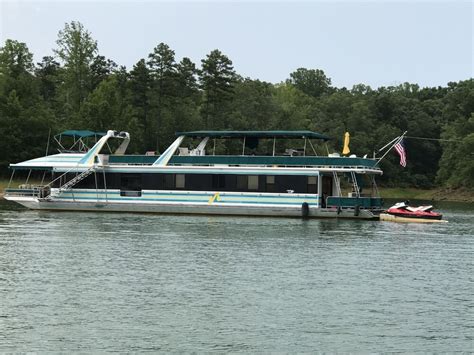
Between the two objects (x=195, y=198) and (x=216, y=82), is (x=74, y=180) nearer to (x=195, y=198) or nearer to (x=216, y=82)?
(x=195, y=198)

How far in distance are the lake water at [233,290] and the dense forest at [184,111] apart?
4357 centimetres

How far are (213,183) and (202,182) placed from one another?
66 centimetres

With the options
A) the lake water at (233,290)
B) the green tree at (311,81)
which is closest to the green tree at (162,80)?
the lake water at (233,290)

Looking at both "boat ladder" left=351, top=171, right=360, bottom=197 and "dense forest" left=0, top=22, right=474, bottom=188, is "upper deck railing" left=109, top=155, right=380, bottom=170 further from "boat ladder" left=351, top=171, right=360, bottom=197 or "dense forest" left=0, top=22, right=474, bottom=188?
"dense forest" left=0, top=22, right=474, bottom=188

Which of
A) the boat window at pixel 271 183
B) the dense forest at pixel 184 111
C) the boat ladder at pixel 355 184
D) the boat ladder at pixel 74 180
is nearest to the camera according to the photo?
the boat ladder at pixel 355 184

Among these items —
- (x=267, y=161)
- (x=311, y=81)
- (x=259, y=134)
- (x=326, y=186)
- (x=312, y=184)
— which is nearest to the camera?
(x=312, y=184)

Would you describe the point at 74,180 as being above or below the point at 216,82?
below

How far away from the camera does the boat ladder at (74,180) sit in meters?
44.4

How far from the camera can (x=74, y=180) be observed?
44500mm

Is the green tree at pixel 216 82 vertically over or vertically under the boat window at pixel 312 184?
over

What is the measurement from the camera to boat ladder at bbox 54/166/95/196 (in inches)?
1747

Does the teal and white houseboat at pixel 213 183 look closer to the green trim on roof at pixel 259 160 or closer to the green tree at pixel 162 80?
the green trim on roof at pixel 259 160

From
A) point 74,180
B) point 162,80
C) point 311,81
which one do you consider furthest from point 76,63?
point 311,81

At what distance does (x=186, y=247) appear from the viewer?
28.5 metres
